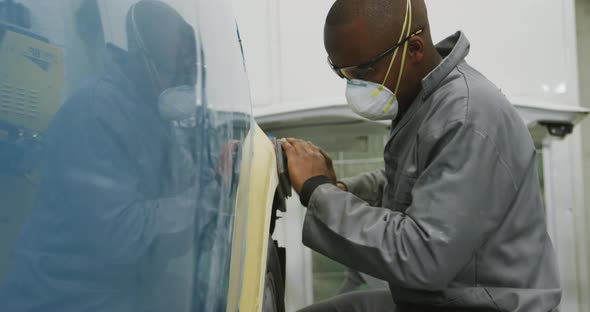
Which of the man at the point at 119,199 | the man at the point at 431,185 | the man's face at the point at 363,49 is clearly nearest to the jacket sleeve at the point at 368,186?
the man at the point at 431,185

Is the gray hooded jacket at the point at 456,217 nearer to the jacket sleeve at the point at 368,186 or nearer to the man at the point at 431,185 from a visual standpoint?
the man at the point at 431,185

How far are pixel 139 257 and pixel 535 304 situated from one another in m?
0.86

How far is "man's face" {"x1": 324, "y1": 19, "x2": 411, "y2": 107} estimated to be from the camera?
1108mm

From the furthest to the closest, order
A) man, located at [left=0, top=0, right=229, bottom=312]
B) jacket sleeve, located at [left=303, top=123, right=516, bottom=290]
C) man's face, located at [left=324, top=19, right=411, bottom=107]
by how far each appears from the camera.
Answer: man's face, located at [left=324, top=19, right=411, bottom=107] < jacket sleeve, located at [left=303, top=123, right=516, bottom=290] < man, located at [left=0, top=0, right=229, bottom=312]

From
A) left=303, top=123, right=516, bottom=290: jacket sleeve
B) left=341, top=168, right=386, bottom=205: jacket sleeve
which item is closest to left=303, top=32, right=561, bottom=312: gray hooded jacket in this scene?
left=303, top=123, right=516, bottom=290: jacket sleeve

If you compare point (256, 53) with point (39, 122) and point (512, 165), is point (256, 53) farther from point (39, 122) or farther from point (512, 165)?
point (39, 122)

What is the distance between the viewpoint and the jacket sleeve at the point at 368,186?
58.3 inches

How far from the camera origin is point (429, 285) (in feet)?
3.25

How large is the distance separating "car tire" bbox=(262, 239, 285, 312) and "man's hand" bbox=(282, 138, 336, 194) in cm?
15

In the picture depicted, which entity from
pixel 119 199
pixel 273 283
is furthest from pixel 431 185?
pixel 119 199

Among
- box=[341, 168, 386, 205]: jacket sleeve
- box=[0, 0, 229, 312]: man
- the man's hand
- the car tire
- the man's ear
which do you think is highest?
the man's ear

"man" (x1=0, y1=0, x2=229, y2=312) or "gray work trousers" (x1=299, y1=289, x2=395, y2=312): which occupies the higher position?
"man" (x1=0, y1=0, x2=229, y2=312)

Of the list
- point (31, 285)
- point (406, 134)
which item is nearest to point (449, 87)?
point (406, 134)

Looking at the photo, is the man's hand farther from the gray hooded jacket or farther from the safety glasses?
the safety glasses
